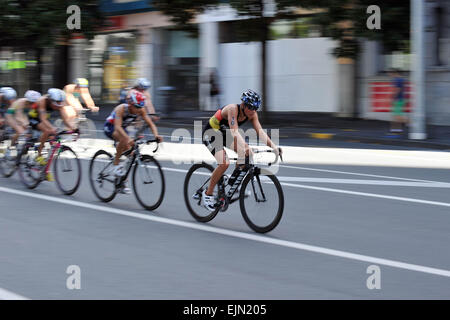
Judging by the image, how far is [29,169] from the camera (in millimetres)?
12094

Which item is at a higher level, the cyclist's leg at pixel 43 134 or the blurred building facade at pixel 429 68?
the blurred building facade at pixel 429 68

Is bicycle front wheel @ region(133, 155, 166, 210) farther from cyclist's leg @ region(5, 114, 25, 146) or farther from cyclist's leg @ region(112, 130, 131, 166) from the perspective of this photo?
cyclist's leg @ region(5, 114, 25, 146)

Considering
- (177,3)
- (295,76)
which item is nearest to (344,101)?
(295,76)

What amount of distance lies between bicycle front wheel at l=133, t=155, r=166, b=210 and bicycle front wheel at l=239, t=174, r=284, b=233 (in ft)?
5.66

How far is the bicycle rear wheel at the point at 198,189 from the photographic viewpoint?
9.20 m

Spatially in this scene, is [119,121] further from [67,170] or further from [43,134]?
[43,134]

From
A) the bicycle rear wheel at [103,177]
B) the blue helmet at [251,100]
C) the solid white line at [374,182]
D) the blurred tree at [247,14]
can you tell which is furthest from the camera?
the blurred tree at [247,14]

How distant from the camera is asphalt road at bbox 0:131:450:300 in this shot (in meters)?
6.22

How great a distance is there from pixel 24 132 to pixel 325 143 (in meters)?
9.31

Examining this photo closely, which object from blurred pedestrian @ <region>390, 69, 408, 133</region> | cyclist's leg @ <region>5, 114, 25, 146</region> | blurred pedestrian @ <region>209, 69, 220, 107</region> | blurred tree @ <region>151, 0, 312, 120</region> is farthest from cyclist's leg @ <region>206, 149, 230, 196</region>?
blurred pedestrian @ <region>209, 69, 220, 107</region>

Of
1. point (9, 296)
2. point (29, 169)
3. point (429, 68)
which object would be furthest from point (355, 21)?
point (9, 296)

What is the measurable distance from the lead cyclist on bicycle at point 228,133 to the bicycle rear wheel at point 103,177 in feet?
6.67

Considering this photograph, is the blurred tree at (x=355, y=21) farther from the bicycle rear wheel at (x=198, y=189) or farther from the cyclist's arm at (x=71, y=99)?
A: the bicycle rear wheel at (x=198, y=189)

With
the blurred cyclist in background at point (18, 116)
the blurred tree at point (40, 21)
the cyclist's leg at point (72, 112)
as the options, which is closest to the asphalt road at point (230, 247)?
the blurred cyclist in background at point (18, 116)
